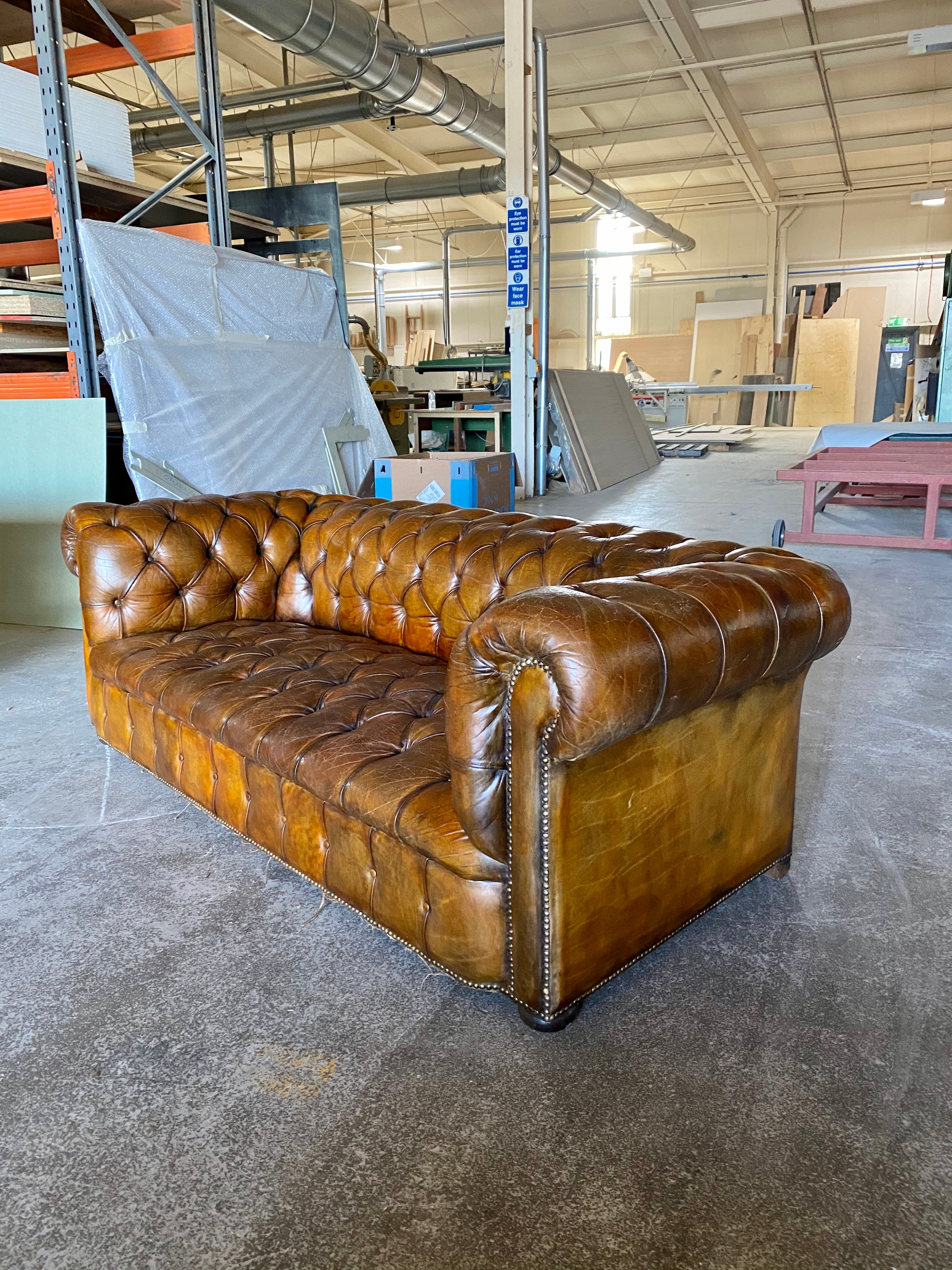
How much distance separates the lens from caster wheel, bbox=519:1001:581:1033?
4.86ft

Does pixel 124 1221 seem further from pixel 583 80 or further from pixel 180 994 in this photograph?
pixel 583 80

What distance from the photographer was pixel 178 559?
264 cm

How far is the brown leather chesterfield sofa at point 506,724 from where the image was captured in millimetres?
1356

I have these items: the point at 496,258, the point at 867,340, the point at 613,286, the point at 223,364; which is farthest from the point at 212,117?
the point at 613,286

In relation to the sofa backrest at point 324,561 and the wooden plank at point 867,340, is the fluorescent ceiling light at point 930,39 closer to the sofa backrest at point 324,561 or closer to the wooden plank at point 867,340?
the sofa backrest at point 324,561

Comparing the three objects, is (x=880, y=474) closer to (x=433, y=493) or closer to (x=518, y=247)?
(x=433, y=493)

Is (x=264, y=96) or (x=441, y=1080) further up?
(x=264, y=96)

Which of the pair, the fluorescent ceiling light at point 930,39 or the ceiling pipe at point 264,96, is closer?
the fluorescent ceiling light at point 930,39

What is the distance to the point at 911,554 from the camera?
564cm

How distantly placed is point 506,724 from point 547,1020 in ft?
1.66

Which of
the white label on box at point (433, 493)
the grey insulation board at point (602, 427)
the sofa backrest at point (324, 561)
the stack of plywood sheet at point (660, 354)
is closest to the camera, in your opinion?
the sofa backrest at point (324, 561)

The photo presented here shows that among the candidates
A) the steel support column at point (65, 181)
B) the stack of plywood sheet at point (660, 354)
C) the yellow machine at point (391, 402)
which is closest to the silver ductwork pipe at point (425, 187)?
the yellow machine at point (391, 402)

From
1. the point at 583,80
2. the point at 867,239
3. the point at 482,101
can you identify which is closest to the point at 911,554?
the point at 482,101

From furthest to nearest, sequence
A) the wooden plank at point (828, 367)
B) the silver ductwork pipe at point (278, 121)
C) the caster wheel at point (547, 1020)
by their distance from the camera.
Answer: the wooden plank at point (828, 367) < the silver ductwork pipe at point (278, 121) < the caster wheel at point (547, 1020)
